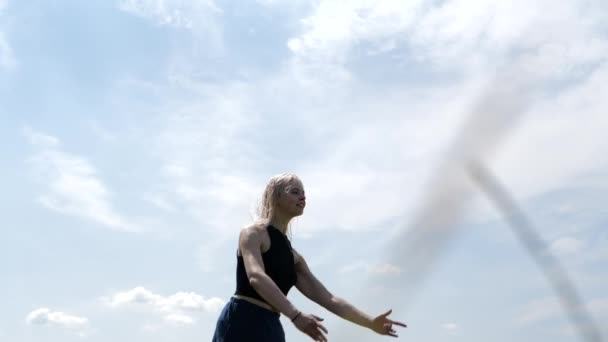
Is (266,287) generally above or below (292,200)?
below

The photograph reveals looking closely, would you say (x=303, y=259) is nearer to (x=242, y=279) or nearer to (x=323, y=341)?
(x=242, y=279)

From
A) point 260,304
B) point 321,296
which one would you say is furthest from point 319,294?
point 260,304

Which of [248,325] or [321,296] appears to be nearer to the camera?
[248,325]

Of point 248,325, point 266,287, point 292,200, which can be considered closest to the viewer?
point 266,287

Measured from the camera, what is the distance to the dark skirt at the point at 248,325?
5.82 metres

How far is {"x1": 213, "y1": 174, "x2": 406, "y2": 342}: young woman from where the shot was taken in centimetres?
566

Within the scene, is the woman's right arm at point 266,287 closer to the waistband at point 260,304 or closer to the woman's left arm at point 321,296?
the waistband at point 260,304

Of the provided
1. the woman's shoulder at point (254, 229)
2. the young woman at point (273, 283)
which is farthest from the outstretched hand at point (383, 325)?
the woman's shoulder at point (254, 229)

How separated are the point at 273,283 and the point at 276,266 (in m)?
0.41

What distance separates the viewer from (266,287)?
18.4 ft

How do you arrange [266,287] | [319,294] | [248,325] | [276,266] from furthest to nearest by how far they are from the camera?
1. [319,294]
2. [276,266]
3. [248,325]
4. [266,287]

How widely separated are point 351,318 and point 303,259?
0.59 meters

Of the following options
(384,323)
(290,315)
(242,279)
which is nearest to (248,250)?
(242,279)

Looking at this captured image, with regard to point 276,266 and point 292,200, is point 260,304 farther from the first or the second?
point 292,200
